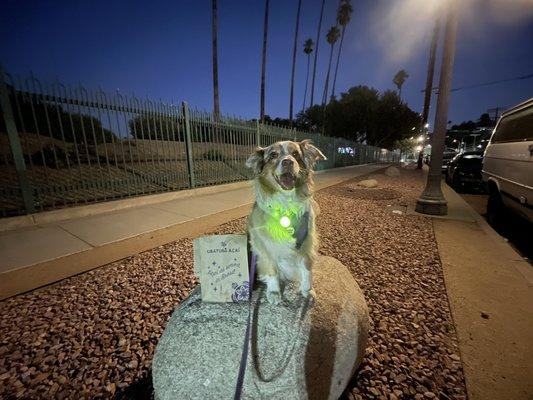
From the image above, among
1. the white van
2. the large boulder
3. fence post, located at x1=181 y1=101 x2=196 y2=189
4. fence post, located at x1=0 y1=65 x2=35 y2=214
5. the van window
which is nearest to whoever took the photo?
the large boulder

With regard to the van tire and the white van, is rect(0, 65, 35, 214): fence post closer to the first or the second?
the white van

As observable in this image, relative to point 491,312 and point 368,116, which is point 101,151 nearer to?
point 491,312

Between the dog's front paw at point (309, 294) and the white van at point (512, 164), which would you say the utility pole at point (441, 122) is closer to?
the white van at point (512, 164)

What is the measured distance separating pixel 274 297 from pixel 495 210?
7124 millimetres

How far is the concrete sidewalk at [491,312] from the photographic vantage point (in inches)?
76.8

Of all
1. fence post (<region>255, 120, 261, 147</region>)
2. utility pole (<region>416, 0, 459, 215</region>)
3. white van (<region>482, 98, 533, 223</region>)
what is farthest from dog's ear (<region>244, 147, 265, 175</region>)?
fence post (<region>255, 120, 261, 147</region>)

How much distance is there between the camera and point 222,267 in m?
1.90

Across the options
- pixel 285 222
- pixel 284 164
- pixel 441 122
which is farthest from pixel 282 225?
pixel 441 122

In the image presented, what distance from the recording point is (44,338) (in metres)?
2.37

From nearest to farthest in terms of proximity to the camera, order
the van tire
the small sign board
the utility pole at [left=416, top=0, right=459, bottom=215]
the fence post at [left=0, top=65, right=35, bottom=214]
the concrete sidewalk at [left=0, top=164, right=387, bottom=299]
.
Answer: the small sign board < the concrete sidewalk at [left=0, top=164, right=387, bottom=299] < the fence post at [left=0, top=65, right=35, bottom=214] < the van tire < the utility pole at [left=416, top=0, right=459, bottom=215]

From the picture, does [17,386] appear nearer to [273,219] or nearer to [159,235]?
[273,219]

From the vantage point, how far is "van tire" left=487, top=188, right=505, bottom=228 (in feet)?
20.0

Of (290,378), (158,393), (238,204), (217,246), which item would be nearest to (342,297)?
(290,378)

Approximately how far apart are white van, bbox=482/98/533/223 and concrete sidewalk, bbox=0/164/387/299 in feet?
18.6
